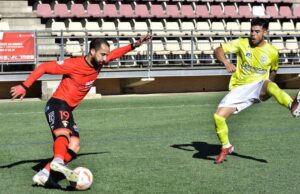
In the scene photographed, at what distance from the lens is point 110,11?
79.5 feet

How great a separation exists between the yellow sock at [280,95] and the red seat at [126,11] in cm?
1670

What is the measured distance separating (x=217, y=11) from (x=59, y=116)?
66.9 ft

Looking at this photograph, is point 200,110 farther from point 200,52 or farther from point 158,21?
point 158,21

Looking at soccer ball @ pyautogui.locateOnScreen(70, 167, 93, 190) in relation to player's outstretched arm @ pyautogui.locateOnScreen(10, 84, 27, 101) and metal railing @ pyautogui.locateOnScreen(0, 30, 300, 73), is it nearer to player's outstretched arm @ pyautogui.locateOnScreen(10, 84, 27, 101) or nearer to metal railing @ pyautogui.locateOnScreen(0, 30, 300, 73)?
player's outstretched arm @ pyautogui.locateOnScreen(10, 84, 27, 101)

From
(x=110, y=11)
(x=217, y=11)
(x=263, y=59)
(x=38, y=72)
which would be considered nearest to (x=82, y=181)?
(x=38, y=72)

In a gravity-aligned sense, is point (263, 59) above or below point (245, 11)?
above

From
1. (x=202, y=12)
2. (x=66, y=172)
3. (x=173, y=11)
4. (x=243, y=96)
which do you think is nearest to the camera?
(x=66, y=172)

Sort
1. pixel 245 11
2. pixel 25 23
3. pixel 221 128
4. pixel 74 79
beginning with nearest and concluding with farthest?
pixel 74 79 < pixel 221 128 < pixel 25 23 < pixel 245 11

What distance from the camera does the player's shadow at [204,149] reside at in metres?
8.45

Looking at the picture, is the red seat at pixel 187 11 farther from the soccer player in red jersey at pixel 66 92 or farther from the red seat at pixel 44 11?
the soccer player in red jersey at pixel 66 92

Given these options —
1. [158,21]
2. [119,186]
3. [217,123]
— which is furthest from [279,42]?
[119,186]

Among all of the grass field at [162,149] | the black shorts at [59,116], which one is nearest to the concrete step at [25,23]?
the grass field at [162,149]

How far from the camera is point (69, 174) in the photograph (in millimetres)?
6160

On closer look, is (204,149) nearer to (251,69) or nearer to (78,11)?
(251,69)
